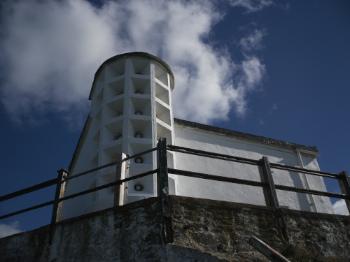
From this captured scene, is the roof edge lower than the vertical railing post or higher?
higher

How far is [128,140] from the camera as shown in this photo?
30.7 ft

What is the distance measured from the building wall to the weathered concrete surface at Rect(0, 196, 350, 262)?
336 centimetres

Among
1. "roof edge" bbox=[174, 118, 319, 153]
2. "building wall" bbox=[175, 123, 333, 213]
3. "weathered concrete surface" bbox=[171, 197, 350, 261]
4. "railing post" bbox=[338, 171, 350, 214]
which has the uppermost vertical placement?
"roof edge" bbox=[174, 118, 319, 153]

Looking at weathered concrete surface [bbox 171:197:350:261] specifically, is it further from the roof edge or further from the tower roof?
the tower roof

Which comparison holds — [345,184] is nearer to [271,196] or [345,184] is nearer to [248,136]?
[271,196]

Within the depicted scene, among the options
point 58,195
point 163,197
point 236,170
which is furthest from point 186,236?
point 236,170

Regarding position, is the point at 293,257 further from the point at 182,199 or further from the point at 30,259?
the point at 30,259

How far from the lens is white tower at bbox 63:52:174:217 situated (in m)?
9.02

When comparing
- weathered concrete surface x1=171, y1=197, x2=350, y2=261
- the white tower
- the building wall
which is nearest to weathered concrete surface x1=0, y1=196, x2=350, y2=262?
weathered concrete surface x1=171, y1=197, x2=350, y2=261

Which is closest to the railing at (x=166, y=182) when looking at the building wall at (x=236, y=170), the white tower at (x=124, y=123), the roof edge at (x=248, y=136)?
the white tower at (x=124, y=123)

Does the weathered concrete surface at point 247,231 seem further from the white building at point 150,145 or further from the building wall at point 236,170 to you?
the building wall at point 236,170

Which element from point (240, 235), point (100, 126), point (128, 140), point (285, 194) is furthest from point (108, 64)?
point (240, 235)

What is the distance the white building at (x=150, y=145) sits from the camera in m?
9.30

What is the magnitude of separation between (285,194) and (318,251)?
217 inches
